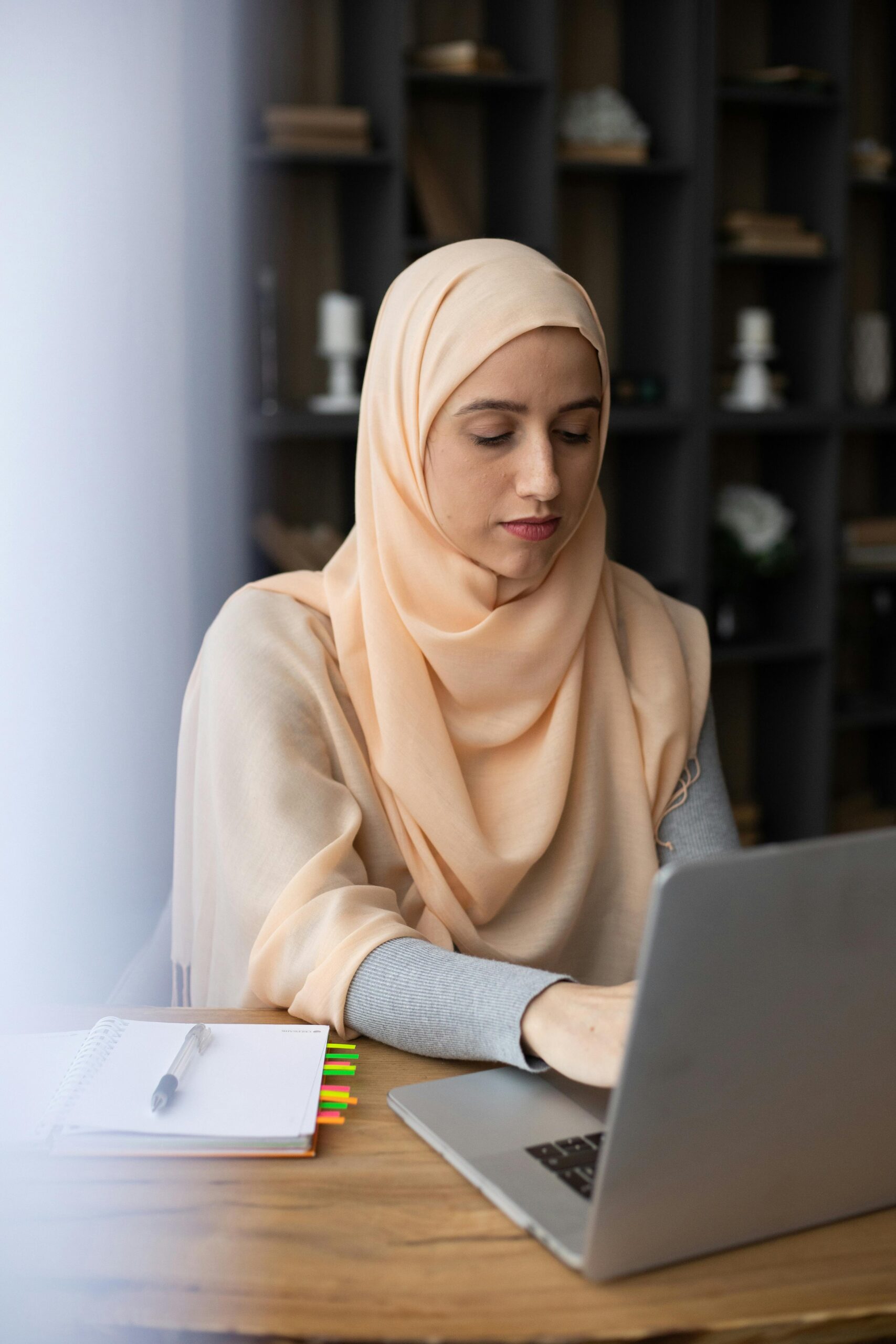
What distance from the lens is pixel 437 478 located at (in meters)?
1.25

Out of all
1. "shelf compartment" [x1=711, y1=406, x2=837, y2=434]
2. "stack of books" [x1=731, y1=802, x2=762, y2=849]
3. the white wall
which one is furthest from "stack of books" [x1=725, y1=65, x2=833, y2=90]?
the white wall

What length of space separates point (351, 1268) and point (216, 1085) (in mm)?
225

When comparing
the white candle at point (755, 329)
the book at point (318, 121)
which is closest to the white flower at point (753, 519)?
the white candle at point (755, 329)

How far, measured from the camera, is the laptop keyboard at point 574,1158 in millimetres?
732

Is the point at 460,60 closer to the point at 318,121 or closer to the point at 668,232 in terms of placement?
the point at 318,121

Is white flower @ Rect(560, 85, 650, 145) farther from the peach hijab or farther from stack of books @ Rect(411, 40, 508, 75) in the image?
the peach hijab

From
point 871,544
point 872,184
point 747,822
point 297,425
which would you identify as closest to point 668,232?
point 872,184

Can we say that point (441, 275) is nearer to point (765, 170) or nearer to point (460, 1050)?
point (460, 1050)

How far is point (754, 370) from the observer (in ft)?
10.3

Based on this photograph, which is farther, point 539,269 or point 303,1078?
point 539,269

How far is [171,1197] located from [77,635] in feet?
1.24

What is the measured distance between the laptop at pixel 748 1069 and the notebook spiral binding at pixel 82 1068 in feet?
0.94

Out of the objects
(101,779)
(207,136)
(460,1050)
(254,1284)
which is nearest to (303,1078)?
(460,1050)

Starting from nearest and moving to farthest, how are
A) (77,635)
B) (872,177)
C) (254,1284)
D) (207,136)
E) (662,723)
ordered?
(77,635) < (254,1284) < (662,723) < (207,136) < (872,177)
